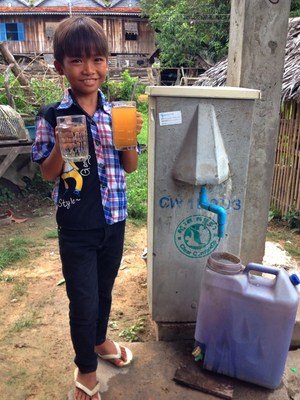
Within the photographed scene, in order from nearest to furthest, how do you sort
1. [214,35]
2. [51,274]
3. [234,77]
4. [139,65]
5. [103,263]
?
[103,263] < [234,77] < [51,274] < [214,35] < [139,65]

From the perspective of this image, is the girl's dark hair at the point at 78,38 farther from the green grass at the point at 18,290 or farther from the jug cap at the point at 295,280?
the green grass at the point at 18,290

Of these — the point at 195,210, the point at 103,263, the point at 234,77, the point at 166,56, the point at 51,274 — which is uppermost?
the point at 166,56

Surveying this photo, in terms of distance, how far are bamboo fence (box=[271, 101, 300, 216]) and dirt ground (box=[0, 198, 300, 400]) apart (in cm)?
250

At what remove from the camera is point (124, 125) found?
5.30 ft

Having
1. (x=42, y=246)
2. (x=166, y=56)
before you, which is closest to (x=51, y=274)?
(x=42, y=246)

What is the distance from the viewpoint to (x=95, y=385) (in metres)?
1.89

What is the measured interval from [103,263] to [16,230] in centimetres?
373

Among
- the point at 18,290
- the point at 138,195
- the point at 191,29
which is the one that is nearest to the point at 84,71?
the point at 18,290

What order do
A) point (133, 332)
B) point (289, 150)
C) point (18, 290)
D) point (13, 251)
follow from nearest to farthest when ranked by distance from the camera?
point (133, 332) < point (18, 290) < point (13, 251) < point (289, 150)

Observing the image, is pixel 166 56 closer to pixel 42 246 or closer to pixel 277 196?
pixel 277 196

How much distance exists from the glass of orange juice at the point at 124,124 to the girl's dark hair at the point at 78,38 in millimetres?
256

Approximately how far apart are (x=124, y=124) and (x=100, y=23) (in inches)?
966

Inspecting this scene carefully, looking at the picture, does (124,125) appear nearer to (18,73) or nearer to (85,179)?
(85,179)

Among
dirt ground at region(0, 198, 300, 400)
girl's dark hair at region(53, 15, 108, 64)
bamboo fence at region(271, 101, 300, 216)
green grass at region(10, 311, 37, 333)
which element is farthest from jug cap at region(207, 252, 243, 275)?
bamboo fence at region(271, 101, 300, 216)
